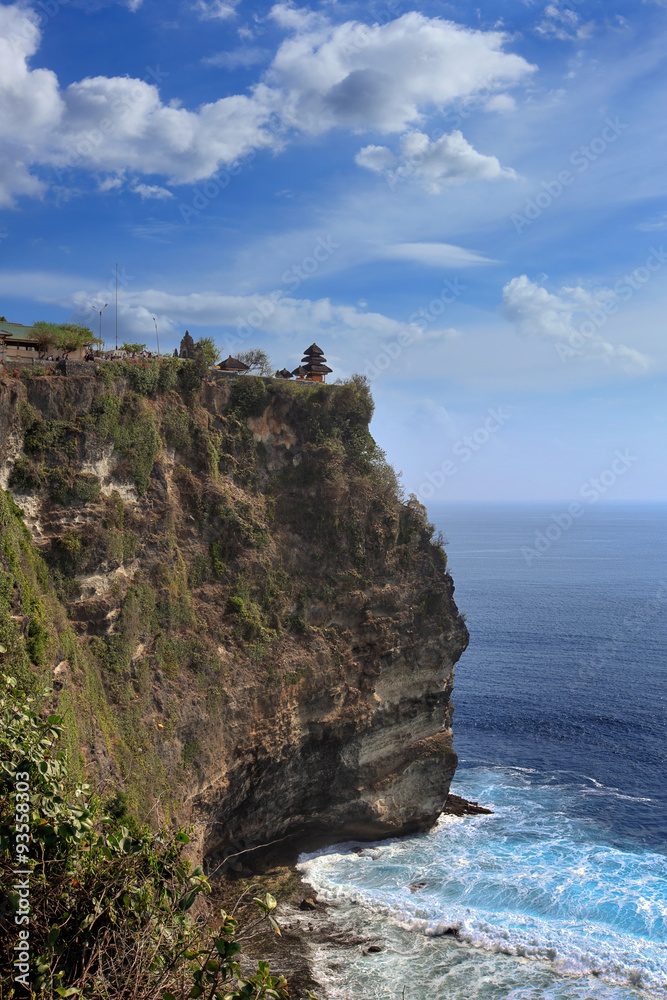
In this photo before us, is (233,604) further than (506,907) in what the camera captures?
Yes

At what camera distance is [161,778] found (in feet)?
100.0

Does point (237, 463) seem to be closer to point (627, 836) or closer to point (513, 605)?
point (627, 836)

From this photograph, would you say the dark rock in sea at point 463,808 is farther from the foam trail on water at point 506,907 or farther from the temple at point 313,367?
the temple at point 313,367

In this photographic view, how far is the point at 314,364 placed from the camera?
4697 cm

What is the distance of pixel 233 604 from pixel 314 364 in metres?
18.4

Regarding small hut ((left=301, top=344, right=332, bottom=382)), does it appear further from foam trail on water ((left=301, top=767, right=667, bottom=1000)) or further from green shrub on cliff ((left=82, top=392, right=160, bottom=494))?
foam trail on water ((left=301, top=767, right=667, bottom=1000))

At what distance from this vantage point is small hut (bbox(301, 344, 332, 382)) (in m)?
46.8

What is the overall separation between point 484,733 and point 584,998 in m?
26.9

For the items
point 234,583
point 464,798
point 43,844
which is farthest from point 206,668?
point 43,844

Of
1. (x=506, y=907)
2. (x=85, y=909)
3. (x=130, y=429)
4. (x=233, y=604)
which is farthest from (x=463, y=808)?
(x=85, y=909)

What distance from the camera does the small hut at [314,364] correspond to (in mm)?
46844

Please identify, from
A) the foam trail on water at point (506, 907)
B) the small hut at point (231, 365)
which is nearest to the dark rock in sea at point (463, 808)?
the foam trail on water at point (506, 907)

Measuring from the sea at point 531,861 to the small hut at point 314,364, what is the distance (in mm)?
28847

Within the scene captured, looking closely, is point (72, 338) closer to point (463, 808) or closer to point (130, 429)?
point (130, 429)
